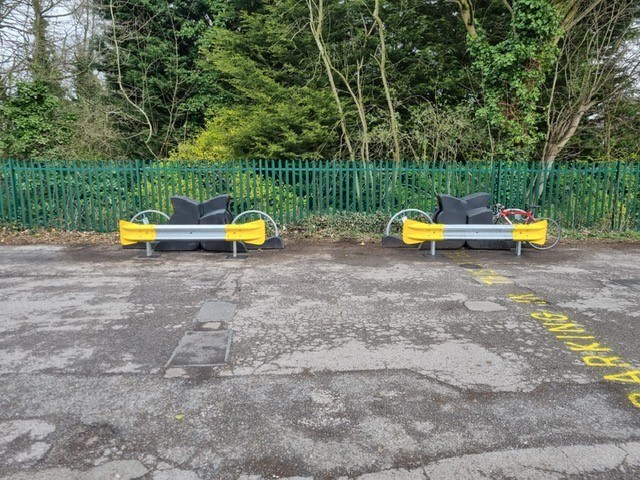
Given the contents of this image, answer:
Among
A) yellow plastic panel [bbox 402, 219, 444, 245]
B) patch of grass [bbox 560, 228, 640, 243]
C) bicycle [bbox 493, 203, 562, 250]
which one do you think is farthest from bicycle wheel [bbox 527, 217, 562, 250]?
yellow plastic panel [bbox 402, 219, 444, 245]

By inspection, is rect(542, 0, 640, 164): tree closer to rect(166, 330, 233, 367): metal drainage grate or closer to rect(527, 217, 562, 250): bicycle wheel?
rect(527, 217, 562, 250): bicycle wheel

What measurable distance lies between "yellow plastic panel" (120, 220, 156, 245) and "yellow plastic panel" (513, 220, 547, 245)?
6.89 m

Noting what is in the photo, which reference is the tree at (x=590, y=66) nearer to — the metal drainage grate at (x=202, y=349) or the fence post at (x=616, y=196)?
the fence post at (x=616, y=196)

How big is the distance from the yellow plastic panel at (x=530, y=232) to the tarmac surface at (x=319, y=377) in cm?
173

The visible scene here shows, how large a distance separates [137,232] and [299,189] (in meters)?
4.21

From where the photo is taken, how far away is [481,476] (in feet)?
9.16

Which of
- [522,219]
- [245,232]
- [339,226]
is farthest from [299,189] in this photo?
[522,219]

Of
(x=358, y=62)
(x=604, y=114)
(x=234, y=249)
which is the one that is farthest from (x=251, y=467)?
(x=604, y=114)

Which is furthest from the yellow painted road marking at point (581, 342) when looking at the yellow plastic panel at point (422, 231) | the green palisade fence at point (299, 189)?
the green palisade fence at point (299, 189)

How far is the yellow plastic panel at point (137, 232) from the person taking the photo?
889cm

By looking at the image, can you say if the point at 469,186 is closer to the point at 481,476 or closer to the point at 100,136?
the point at 481,476

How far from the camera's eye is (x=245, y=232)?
902 centimetres

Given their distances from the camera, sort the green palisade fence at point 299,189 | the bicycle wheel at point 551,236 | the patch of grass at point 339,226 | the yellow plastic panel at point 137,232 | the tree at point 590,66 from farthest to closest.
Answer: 1. the tree at point 590,66
2. the green palisade fence at point 299,189
3. the patch of grass at point 339,226
4. the bicycle wheel at point 551,236
5. the yellow plastic panel at point 137,232

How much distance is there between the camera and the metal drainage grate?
430 cm
